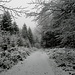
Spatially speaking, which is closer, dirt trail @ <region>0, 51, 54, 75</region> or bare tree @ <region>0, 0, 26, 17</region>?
bare tree @ <region>0, 0, 26, 17</region>

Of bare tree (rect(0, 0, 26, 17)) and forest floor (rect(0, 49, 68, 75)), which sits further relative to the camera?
forest floor (rect(0, 49, 68, 75))

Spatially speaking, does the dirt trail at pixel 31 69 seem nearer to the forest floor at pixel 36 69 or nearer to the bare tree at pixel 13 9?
the forest floor at pixel 36 69

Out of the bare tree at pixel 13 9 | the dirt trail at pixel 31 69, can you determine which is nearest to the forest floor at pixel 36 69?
the dirt trail at pixel 31 69

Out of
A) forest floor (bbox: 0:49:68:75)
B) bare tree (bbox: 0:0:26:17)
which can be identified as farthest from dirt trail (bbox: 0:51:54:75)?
bare tree (bbox: 0:0:26:17)

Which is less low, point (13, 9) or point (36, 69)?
point (13, 9)

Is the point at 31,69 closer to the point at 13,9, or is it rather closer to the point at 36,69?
the point at 36,69

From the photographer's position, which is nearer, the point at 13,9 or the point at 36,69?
the point at 13,9

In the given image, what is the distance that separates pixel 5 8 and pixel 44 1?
1.80m

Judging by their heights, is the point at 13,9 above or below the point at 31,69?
above

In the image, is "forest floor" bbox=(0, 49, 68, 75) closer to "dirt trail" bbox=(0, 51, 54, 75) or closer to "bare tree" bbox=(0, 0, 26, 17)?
"dirt trail" bbox=(0, 51, 54, 75)

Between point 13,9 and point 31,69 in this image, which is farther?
point 31,69

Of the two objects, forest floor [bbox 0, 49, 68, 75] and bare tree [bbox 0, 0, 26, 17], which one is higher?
bare tree [bbox 0, 0, 26, 17]

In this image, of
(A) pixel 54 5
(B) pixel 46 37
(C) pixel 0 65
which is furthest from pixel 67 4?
(B) pixel 46 37

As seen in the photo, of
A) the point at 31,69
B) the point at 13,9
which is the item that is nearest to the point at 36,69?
the point at 31,69
